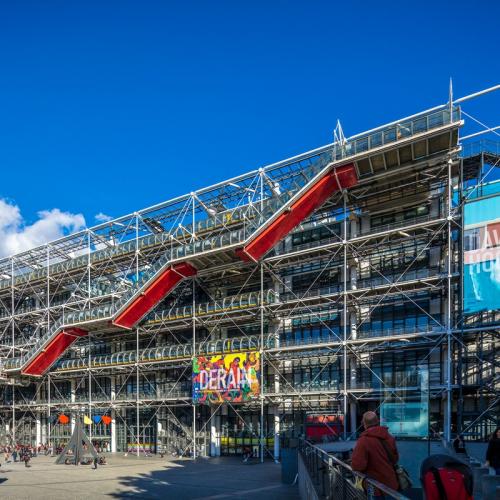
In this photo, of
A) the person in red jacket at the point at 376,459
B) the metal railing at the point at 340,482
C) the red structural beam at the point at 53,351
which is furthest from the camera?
the red structural beam at the point at 53,351

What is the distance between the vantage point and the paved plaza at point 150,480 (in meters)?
19.4

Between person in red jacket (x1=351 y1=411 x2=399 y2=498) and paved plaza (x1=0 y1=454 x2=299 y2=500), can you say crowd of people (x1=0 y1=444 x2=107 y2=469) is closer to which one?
paved plaza (x1=0 y1=454 x2=299 y2=500)

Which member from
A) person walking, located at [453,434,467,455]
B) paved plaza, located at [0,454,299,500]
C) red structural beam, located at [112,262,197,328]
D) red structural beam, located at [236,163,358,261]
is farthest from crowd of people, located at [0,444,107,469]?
person walking, located at [453,434,467,455]

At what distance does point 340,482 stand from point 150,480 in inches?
711

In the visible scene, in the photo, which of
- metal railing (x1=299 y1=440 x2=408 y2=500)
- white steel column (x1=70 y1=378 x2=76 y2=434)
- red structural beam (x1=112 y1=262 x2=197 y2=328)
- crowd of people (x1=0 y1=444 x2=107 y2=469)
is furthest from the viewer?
white steel column (x1=70 y1=378 x2=76 y2=434)

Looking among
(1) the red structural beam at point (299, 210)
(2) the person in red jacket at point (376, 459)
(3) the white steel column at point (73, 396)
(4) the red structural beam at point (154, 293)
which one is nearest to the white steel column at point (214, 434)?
(4) the red structural beam at point (154, 293)

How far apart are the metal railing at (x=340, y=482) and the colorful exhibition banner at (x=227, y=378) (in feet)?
61.7

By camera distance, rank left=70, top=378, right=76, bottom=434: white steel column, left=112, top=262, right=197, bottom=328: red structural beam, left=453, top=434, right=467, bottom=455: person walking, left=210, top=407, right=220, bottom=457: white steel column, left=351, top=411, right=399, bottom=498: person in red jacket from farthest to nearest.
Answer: left=70, top=378, right=76, bottom=434: white steel column
left=210, top=407, right=220, bottom=457: white steel column
left=112, top=262, right=197, bottom=328: red structural beam
left=453, top=434, right=467, bottom=455: person walking
left=351, top=411, right=399, bottom=498: person in red jacket

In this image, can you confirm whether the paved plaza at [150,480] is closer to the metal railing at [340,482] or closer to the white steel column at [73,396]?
the metal railing at [340,482]

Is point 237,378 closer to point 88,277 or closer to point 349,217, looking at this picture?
point 349,217

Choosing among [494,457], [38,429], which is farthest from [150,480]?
[38,429]

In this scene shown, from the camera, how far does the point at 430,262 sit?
1119 inches

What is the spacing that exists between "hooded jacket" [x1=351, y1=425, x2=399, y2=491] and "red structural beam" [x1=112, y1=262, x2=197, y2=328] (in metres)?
27.9

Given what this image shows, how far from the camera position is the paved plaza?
63.7 ft
